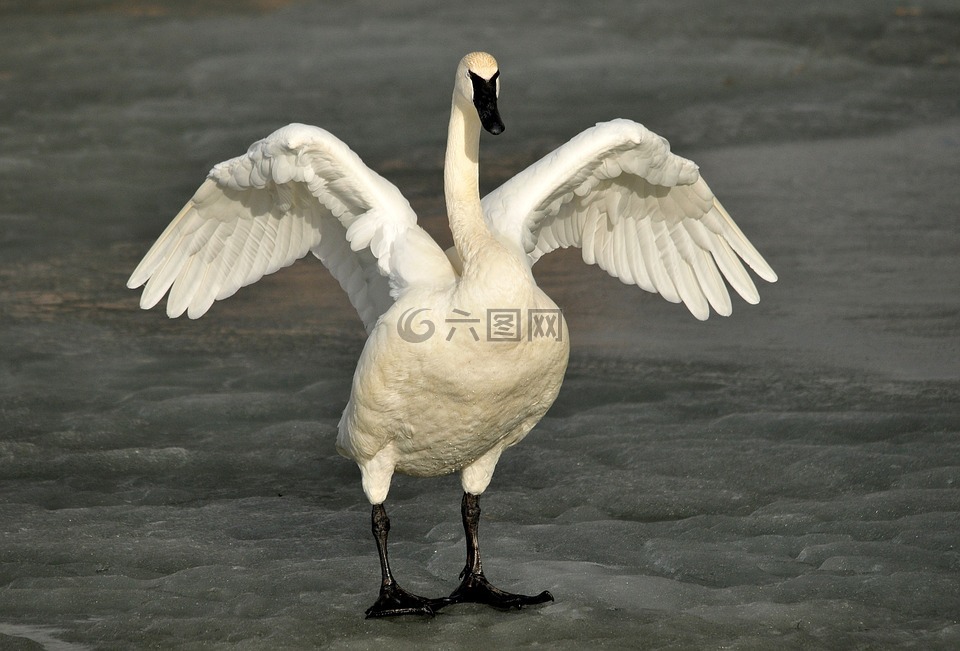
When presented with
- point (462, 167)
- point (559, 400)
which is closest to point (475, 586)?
point (462, 167)

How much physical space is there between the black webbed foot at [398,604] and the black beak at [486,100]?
6.12 feet

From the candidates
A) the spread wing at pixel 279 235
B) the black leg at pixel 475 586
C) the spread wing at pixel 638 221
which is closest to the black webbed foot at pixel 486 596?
the black leg at pixel 475 586

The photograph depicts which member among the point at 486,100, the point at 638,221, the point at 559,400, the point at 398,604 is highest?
the point at 486,100

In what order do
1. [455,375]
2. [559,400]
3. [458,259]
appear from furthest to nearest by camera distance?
[559,400], [458,259], [455,375]

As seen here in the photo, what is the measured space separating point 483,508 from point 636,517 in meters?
0.74

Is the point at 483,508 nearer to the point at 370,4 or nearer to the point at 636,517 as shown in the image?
the point at 636,517

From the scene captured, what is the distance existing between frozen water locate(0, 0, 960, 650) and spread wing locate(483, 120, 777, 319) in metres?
1.03

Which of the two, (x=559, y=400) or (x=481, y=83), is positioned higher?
(x=481, y=83)

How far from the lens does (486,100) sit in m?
5.24

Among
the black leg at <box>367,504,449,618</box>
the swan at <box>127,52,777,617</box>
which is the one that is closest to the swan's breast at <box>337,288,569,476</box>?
the swan at <box>127,52,777,617</box>

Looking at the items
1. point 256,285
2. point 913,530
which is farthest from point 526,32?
point 913,530

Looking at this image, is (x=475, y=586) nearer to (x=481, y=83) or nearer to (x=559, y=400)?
(x=481, y=83)

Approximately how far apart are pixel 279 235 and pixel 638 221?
1.70m

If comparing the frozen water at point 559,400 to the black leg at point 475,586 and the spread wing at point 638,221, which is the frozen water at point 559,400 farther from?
the spread wing at point 638,221
